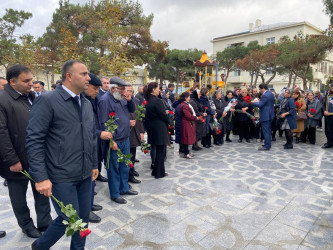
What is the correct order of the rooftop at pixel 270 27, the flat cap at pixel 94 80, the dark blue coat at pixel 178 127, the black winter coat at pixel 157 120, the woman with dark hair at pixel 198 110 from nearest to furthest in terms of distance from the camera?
1. the flat cap at pixel 94 80
2. the black winter coat at pixel 157 120
3. the dark blue coat at pixel 178 127
4. the woman with dark hair at pixel 198 110
5. the rooftop at pixel 270 27

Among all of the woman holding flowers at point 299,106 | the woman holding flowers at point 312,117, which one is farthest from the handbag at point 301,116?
the woman holding flowers at point 312,117

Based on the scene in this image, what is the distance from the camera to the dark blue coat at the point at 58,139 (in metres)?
2.04

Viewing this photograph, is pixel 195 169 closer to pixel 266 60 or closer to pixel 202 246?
pixel 202 246

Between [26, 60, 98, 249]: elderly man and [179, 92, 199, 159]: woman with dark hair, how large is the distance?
4311mm

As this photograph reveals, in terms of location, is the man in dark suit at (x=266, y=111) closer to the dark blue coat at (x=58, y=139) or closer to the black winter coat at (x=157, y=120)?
the black winter coat at (x=157, y=120)

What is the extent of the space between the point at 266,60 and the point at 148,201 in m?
27.1

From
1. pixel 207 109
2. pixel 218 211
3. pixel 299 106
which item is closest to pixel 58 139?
pixel 218 211

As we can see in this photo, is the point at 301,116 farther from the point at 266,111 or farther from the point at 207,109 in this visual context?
the point at 207,109

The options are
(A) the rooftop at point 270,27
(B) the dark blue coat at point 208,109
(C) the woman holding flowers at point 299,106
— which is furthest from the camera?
(A) the rooftop at point 270,27

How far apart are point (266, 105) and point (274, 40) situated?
133ft

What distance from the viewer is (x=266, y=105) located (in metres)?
7.77

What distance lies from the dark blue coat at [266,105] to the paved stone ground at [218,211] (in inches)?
76.4

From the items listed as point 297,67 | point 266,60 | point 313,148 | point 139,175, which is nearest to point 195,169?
point 139,175

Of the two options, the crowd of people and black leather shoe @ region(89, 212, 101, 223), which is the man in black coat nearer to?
the crowd of people
